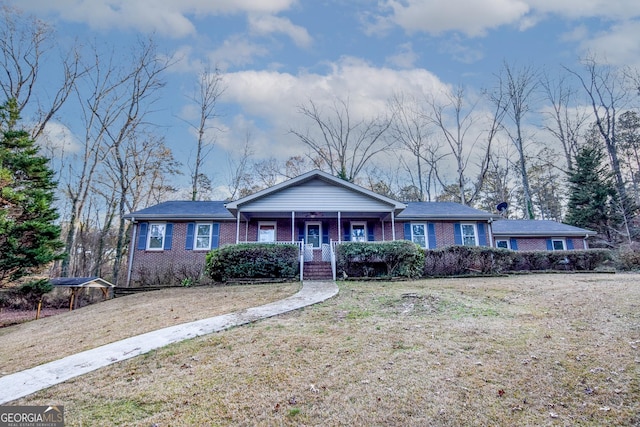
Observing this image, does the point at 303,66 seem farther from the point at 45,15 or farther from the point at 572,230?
the point at 572,230

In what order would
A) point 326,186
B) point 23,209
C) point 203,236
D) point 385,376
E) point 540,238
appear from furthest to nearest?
point 540,238, point 203,236, point 326,186, point 23,209, point 385,376

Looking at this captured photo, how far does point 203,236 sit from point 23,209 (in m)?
7.53

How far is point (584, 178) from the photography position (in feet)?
86.8

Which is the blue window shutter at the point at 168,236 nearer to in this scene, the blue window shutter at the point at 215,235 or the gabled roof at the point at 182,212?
the gabled roof at the point at 182,212

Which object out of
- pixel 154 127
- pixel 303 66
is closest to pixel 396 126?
pixel 303 66

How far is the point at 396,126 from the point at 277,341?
28.6m

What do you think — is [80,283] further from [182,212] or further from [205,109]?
[205,109]

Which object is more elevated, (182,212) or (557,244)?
(182,212)

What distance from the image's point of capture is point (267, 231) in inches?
732

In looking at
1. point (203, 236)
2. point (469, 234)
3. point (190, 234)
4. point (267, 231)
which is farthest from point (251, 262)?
point (469, 234)

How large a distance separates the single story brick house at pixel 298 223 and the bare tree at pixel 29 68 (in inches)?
377

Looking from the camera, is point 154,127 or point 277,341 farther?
point 154,127

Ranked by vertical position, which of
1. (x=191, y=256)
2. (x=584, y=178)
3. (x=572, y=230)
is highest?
(x=584, y=178)

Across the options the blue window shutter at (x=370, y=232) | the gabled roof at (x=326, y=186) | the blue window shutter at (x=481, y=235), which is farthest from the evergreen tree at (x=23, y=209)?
the blue window shutter at (x=481, y=235)
